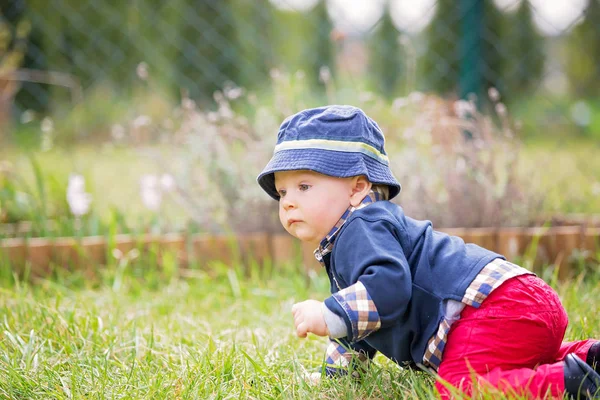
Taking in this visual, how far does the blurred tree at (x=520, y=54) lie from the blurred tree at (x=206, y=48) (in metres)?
3.20

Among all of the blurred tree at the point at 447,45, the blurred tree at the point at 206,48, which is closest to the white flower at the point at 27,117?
the blurred tree at the point at 206,48

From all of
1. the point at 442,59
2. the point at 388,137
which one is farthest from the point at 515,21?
the point at 388,137

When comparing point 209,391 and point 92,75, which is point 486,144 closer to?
point 209,391

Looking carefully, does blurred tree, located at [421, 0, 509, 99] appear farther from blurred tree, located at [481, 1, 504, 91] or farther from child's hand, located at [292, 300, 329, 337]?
child's hand, located at [292, 300, 329, 337]

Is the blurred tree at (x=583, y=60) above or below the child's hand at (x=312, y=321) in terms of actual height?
above

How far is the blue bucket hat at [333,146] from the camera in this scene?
160 centimetres

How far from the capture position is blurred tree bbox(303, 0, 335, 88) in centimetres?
766

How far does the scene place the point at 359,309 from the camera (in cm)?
147

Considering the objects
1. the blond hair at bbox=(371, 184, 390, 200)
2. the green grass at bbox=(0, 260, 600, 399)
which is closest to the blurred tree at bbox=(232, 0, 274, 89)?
the green grass at bbox=(0, 260, 600, 399)

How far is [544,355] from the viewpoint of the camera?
1.59 metres

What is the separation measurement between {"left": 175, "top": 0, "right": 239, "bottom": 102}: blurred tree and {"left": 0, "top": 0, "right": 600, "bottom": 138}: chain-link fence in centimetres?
→ 2

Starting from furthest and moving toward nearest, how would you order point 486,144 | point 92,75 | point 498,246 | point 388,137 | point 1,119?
point 92,75 < point 1,119 < point 388,137 < point 486,144 < point 498,246

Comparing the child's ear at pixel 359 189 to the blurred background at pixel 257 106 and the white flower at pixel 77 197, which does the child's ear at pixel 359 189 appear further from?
the white flower at pixel 77 197

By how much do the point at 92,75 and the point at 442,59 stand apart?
17.7 ft
